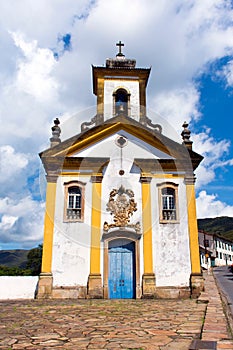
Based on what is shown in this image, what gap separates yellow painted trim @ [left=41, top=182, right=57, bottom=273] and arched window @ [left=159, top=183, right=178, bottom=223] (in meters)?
Result: 4.82

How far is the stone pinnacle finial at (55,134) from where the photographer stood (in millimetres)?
16047

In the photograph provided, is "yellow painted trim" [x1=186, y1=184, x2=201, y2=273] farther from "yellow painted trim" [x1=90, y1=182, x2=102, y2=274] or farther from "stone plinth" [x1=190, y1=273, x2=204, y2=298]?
"yellow painted trim" [x1=90, y1=182, x2=102, y2=274]

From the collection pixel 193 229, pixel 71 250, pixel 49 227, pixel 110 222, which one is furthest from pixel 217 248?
pixel 49 227

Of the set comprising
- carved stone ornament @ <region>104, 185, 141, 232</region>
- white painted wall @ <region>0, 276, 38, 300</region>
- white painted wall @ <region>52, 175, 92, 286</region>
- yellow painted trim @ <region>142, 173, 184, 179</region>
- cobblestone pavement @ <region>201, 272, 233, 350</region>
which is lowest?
cobblestone pavement @ <region>201, 272, 233, 350</region>

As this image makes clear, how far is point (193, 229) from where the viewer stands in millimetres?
14508

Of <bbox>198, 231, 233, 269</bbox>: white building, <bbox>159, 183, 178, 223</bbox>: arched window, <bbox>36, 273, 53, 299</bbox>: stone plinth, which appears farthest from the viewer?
<bbox>198, 231, 233, 269</bbox>: white building

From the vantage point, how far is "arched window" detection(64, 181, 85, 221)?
47.7 feet

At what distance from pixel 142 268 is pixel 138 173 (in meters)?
4.21

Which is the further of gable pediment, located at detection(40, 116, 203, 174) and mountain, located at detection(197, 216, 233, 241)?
mountain, located at detection(197, 216, 233, 241)

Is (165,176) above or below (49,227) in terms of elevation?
above

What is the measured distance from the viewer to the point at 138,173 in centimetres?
1520

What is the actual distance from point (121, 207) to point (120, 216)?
1.33 feet

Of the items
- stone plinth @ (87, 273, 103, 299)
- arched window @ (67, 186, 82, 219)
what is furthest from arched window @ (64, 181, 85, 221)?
stone plinth @ (87, 273, 103, 299)

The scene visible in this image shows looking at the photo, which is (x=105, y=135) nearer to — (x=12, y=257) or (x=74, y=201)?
(x=74, y=201)
